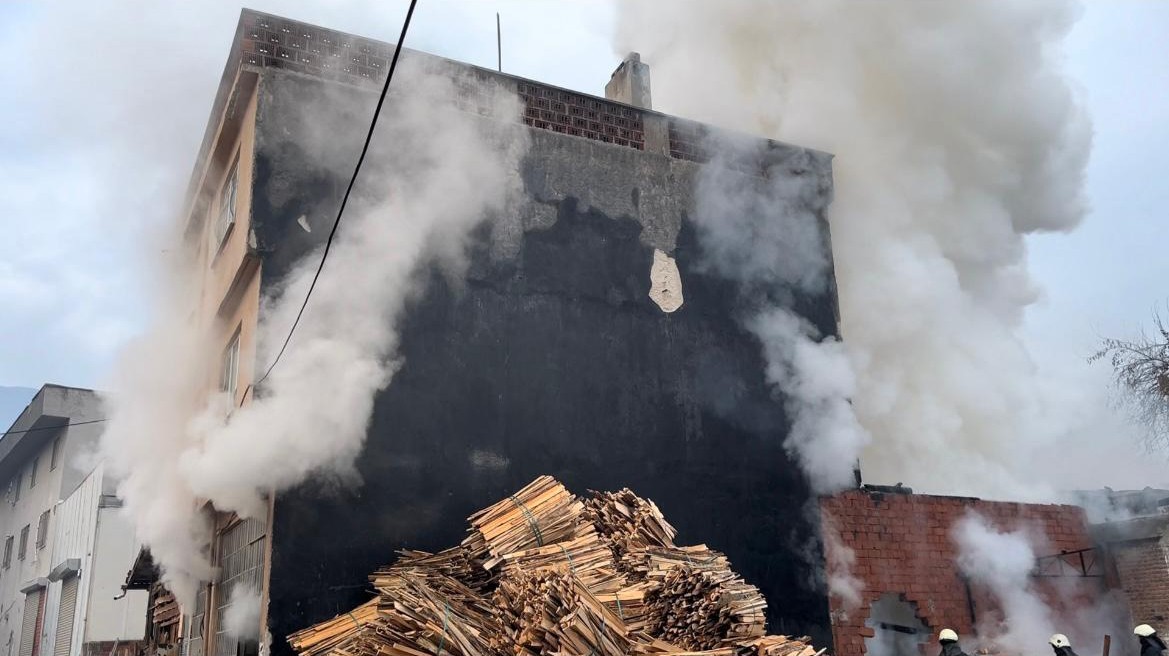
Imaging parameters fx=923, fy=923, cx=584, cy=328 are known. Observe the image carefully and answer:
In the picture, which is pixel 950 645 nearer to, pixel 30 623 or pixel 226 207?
pixel 226 207

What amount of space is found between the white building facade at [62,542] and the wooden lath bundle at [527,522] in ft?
35.9

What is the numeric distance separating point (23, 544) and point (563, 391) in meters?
23.0

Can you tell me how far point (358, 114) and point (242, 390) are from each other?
320 centimetres

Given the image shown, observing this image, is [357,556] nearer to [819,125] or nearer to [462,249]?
[462,249]

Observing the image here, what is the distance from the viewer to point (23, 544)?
26.3 meters

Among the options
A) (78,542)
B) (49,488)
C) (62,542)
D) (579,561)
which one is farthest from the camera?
(49,488)

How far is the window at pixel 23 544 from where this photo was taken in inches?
1024

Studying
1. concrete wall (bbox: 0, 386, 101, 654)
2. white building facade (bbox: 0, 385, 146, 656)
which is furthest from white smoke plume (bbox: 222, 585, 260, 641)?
concrete wall (bbox: 0, 386, 101, 654)

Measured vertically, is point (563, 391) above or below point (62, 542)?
below

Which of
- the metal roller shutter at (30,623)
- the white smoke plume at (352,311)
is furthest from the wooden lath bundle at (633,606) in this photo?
the metal roller shutter at (30,623)

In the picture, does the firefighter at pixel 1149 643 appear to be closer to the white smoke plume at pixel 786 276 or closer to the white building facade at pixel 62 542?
the white smoke plume at pixel 786 276

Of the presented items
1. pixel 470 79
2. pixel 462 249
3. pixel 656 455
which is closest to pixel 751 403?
pixel 656 455

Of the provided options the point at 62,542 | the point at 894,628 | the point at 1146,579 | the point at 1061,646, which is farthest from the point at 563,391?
the point at 62,542

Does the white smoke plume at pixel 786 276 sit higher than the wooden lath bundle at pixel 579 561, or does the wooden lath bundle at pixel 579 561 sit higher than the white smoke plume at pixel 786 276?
the white smoke plume at pixel 786 276
